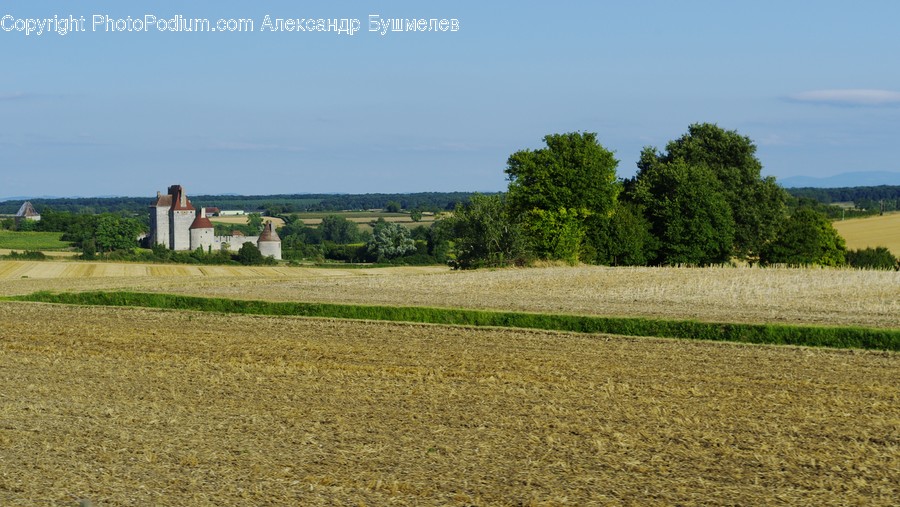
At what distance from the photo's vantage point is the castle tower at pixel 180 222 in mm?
171625

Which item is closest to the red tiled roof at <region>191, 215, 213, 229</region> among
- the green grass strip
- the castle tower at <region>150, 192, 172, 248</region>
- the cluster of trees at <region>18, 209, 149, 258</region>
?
the castle tower at <region>150, 192, 172, 248</region>

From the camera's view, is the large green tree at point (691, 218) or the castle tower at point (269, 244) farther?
the castle tower at point (269, 244)

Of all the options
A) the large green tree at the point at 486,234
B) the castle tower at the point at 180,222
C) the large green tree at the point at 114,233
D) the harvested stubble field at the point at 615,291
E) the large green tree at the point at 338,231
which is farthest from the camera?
the large green tree at the point at 338,231

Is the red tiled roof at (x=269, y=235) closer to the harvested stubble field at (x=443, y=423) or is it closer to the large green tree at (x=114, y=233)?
the large green tree at (x=114, y=233)

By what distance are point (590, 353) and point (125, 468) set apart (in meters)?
15.9

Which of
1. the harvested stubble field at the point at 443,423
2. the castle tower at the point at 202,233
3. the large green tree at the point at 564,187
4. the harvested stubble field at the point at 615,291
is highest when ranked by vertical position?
the large green tree at the point at 564,187

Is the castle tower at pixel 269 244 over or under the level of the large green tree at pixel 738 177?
under

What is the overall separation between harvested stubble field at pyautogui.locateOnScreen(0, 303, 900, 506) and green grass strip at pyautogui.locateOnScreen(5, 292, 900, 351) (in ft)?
8.97

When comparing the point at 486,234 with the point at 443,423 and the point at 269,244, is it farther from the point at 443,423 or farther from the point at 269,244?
the point at 269,244

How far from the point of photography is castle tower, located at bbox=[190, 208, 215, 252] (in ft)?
546

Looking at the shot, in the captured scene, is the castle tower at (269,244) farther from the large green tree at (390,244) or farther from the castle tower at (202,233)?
the castle tower at (202,233)

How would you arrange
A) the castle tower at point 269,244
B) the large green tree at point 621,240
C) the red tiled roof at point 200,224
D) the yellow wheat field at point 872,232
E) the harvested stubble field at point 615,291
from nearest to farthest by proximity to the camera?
the harvested stubble field at point 615,291 → the large green tree at point 621,240 → the yellow wheat field at point 872,232 → the castle tower at point 269,244 → the red tiled roof at point 200,224

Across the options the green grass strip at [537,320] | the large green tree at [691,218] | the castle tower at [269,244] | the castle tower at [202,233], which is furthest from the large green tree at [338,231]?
the green grass strip at [537,320]

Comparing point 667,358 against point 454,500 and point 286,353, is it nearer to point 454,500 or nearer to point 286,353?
point 286,353
